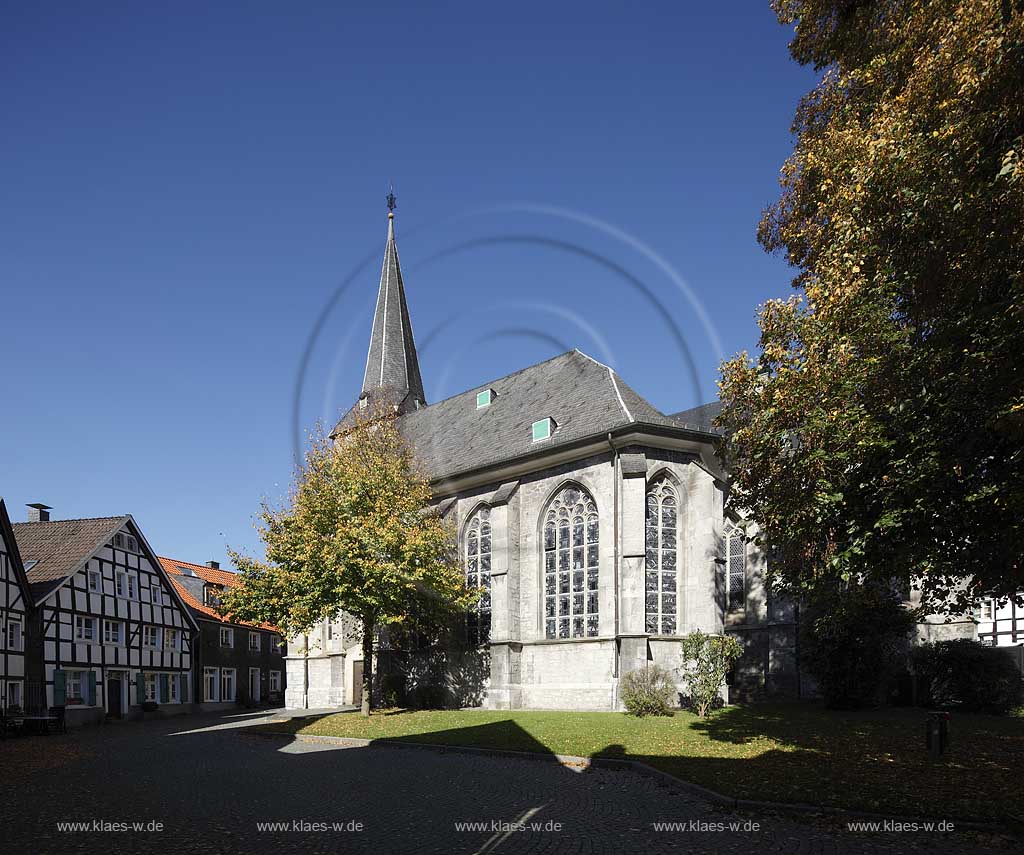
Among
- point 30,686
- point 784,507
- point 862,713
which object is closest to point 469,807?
point 784,507

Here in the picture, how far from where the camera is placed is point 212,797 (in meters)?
12.5

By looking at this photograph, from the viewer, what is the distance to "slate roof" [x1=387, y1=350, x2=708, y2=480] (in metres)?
29.7

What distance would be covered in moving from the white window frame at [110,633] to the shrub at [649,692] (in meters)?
24.0

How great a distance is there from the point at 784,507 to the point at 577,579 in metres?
16.1

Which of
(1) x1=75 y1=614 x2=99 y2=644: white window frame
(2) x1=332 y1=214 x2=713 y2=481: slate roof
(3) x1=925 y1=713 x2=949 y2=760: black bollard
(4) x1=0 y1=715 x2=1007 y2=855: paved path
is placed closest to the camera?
(4) x1=0 y1=715 x2=1007 y2=855: paved path

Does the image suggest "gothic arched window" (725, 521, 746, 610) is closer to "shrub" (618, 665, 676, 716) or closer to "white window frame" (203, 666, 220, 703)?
"shrub" (618, 665, 676, 716)

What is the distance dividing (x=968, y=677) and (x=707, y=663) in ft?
22.2

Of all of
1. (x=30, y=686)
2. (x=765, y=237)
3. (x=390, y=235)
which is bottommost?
(x=30, y=686)

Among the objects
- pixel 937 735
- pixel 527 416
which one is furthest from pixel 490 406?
pixel 937 735

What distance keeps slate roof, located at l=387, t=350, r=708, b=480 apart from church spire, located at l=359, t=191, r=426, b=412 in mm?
4384

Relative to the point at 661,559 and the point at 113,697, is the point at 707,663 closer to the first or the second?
the point at 661,559

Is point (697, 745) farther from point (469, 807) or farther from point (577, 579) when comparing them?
point (577, 579)

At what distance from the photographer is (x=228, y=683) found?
47.1 m

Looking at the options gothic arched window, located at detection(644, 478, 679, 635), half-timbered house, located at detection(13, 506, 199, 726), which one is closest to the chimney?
half-timbered house, located at detection(13, 506, 199, 726)
